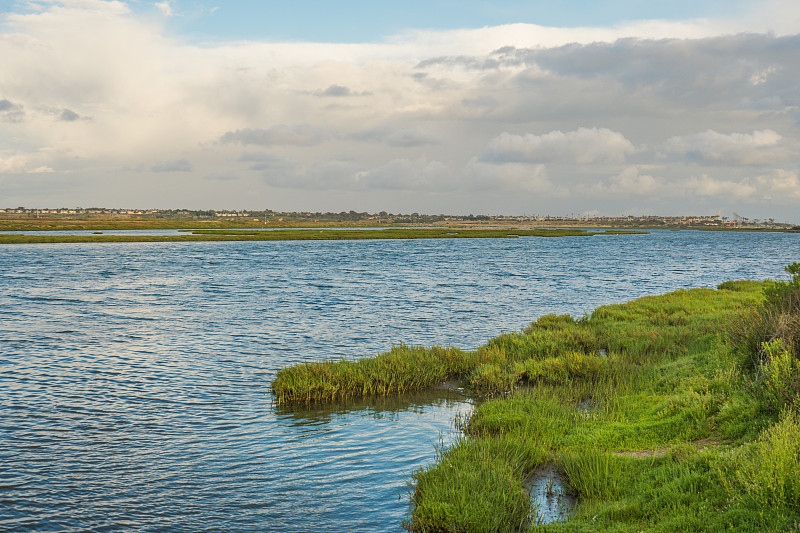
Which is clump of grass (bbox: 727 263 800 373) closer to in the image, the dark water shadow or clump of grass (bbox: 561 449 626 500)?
clump of grass (bbox: 561 449 626 500)

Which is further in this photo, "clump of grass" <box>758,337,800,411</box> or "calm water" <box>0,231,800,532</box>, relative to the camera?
"calm water" <box>0,231,800,532</box>

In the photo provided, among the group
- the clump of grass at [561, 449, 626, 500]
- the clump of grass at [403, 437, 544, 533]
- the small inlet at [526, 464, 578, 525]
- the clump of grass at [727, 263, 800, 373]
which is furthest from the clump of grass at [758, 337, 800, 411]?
the clump of grass at [403, 437, 544, 533]

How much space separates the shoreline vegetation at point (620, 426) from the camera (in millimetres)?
9297

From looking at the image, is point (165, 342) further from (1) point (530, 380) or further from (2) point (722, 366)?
(2) point (722, 366)

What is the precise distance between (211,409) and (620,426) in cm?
1243

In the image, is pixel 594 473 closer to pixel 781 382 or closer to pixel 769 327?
pixel 781 382

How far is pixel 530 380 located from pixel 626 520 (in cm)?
1077

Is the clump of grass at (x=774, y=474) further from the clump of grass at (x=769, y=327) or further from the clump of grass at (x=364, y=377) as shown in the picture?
the clump of grass at (x=364, y=377)

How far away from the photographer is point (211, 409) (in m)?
18.7

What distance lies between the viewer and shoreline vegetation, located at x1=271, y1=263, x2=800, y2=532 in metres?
9.30

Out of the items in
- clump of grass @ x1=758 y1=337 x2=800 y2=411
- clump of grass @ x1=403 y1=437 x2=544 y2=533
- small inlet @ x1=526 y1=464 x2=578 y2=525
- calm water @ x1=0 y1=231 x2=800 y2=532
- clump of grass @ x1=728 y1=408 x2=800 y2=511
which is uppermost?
clump of grass @ x1=758 y1=337 x2=800 y2=411

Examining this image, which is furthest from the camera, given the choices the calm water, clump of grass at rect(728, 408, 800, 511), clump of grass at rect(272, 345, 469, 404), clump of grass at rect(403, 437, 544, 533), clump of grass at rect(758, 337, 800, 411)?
clump of grass at rect(272, 345, 469, 404)

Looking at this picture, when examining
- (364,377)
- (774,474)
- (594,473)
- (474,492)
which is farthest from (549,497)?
(364,377)

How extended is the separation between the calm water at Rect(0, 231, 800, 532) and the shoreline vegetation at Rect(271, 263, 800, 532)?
134 centimetres
